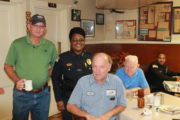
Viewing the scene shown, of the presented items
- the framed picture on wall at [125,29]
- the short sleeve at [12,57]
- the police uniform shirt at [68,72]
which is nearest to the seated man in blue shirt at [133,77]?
the police uniform shirt at [68,72]

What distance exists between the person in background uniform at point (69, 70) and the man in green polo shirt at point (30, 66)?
0.45 ft

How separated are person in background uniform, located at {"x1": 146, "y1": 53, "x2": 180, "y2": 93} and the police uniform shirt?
2376 mm

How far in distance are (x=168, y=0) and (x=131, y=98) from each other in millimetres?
2963

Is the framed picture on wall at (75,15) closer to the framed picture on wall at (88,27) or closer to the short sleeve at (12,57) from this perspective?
the framed picture on wall at (88,27)

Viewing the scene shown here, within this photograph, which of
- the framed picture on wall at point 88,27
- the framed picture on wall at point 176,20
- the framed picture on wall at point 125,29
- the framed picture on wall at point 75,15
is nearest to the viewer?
the framed picture on wall at point 75,15

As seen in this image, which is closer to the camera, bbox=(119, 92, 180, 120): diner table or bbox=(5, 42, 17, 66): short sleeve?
bbox=(119, 92, 180, 120): diner table

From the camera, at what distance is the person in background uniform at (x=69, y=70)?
2.29m

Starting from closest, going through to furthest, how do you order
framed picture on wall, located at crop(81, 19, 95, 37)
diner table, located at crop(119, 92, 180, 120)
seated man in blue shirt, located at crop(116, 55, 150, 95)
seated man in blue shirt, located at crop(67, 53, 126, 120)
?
seated man in blue shirt, located at crop(67, 53, 126, 120) < diner table, located at crop(119, 92, 180, 120) < seated man in blue shirt, located at crop(116, 55, 150, 95) < framed picture on wall, located at crop(81, 19, 95, 37)

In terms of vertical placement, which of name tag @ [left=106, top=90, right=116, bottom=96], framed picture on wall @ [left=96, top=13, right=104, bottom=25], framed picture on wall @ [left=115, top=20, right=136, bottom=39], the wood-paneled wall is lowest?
name tag @ [left=106, top=90, right=116, bottom=96]

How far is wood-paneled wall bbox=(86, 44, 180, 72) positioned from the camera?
475 centimetres

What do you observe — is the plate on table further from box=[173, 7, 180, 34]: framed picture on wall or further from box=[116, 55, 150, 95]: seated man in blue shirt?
box=[173, 7, 180, 34]: framed picture on wall

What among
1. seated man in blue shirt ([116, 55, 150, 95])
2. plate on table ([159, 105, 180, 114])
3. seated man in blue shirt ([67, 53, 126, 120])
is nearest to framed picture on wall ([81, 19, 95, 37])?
seated man in blue shirt ([116, 55, 150, 95])

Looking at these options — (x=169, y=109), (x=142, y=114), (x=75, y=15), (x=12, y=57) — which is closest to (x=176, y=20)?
(x=75, y=15)

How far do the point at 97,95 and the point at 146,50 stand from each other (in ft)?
11.4
